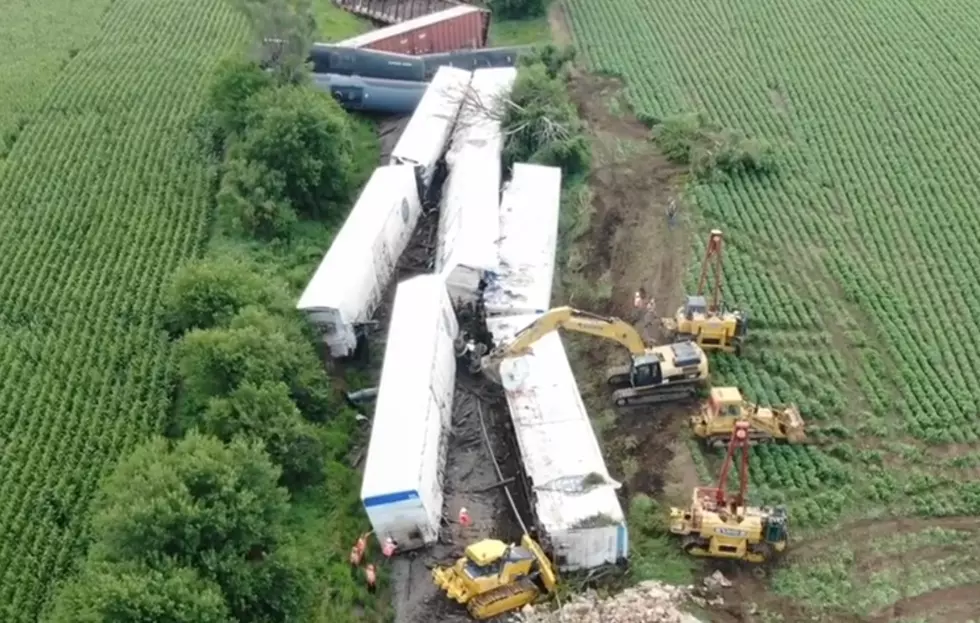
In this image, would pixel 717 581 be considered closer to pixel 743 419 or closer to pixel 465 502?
pixel 743 419

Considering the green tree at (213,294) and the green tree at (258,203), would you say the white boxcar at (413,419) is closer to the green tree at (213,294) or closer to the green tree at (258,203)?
the green tree at (213,294)

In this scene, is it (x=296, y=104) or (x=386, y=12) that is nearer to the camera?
(x=296, y=104)

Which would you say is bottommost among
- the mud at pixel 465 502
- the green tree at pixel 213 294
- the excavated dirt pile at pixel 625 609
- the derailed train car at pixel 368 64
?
the mud at pixel 465 502

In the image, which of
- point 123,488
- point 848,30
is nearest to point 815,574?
point 123,488

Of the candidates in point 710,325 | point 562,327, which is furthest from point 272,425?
point 710,325

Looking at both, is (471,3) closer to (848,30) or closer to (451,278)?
(848,30)

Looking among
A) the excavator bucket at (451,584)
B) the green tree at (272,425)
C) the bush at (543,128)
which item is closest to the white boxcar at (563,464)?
the excavator bucket at (451,584)
